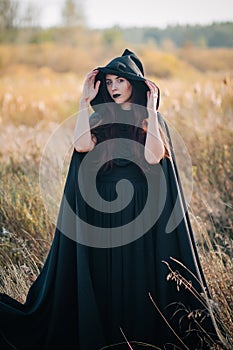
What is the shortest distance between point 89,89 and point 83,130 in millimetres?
264

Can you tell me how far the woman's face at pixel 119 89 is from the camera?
10.6 feet

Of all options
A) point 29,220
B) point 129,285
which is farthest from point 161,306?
point 29,220

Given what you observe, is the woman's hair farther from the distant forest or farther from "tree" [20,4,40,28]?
"tree" [20,4,40,28]

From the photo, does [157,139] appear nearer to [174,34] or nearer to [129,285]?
[129,285]

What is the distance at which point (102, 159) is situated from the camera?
328 cm

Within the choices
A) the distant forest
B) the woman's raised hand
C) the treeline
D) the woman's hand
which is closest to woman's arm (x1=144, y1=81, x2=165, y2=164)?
the woman's hand

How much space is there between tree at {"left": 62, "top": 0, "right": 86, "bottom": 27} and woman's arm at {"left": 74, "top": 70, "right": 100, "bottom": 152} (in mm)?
33369

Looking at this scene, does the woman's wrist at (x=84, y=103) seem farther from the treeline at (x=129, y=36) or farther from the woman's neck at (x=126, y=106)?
the treeline at (x=129, y=36)

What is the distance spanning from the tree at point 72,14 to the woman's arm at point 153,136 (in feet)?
110

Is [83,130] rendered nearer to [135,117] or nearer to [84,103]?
[84,103]

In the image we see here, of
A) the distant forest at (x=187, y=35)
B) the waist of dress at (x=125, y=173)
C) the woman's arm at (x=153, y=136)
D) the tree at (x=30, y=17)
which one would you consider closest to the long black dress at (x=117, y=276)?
the waist of dress at (x=125, y=173)

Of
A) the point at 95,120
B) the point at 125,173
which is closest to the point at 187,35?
the point at 95,120

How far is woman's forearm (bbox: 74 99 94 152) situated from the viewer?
3.18m

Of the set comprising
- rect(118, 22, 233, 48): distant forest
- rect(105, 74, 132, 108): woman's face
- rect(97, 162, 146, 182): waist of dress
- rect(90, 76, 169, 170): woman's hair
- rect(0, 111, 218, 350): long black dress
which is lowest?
rect(0, 111, 218, 350): long black dress
